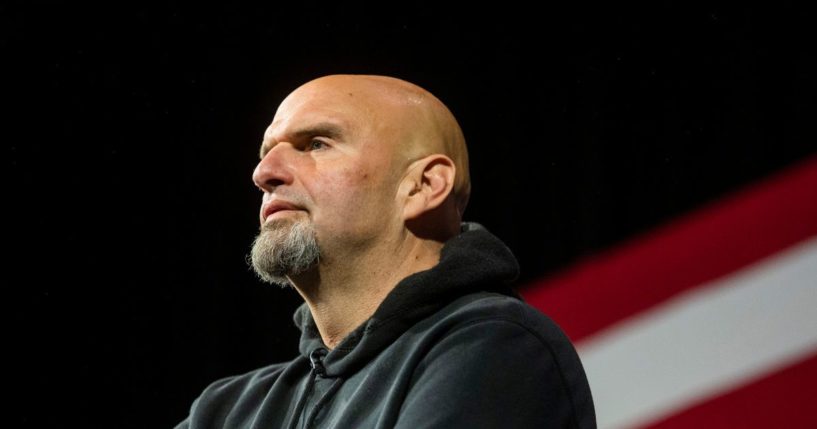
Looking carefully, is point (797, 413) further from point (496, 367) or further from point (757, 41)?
point (496, 367)

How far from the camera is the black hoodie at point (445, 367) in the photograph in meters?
1.51

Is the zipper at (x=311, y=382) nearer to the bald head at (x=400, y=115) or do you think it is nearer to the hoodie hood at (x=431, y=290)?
the hoodie hood at (x=431, y=290)

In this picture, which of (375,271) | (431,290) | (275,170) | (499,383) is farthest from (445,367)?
(275,170)

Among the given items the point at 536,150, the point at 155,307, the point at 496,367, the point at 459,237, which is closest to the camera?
the point at 496,367

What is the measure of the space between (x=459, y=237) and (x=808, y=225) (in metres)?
0.95

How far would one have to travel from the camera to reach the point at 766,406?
7.82 ft

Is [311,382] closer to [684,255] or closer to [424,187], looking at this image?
[424,187]

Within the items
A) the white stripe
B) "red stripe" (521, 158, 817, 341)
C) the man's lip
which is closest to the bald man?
the man's lip

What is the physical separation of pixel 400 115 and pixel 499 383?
0.50 m

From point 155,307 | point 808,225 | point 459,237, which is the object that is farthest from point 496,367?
point 155,307

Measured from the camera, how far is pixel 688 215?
2.40 meters

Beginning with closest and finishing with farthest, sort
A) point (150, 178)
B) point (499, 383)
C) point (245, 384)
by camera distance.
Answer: point (499, 383) < point (245, 384) < point (150, 178)

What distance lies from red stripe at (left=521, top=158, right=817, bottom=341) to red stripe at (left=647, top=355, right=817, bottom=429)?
0.23 m

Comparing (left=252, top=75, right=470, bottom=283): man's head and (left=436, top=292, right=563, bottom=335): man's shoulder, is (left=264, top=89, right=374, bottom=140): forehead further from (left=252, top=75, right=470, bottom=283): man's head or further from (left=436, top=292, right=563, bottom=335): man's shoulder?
(left=436, top=292, right=563, bottom=335): man's shoulder
